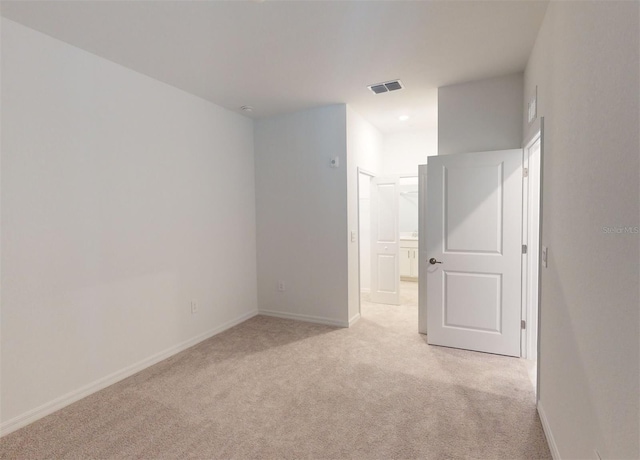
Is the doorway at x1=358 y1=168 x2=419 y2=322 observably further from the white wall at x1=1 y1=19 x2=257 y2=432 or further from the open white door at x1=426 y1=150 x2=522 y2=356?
the white wall at x1=1 y1=19 x2=257 y2=432

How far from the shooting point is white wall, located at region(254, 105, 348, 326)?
4059 mm

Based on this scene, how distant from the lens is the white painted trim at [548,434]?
182 cm

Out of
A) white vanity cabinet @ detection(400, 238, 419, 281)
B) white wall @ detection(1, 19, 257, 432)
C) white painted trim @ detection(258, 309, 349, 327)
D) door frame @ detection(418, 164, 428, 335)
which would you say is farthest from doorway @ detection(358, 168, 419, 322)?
white wall @ detection(1, 19, 257, 432)

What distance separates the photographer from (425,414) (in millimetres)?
2291

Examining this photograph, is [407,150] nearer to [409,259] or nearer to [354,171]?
[354,171]

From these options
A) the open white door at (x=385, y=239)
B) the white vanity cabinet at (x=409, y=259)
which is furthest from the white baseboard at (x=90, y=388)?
the white vanity cabinet at (x=409, y=259)

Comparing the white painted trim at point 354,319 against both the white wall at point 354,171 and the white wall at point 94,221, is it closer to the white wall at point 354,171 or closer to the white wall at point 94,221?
the white wall at point 354,171

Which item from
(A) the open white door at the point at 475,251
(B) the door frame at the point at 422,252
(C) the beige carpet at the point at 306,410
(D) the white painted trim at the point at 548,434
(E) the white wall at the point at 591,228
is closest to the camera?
(E) the white wall at the point at 591,228

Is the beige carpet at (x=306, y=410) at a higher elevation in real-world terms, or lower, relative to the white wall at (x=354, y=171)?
lower

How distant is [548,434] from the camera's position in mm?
1997

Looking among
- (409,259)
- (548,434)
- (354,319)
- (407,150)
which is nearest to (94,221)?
(354,319)

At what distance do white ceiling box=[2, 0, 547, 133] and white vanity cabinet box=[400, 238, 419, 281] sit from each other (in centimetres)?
349

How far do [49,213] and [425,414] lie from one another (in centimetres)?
293

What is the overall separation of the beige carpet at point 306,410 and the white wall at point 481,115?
202cm
